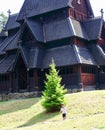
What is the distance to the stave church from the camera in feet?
115

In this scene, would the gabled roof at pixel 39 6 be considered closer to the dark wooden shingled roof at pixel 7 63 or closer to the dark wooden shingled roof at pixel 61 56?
the dark wooden shingled roof at pixel 7 63

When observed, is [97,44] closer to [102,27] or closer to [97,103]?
[102,27]

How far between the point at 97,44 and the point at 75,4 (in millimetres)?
6154

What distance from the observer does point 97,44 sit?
38406mm

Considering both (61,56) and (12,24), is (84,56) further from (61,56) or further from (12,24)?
(12,24)

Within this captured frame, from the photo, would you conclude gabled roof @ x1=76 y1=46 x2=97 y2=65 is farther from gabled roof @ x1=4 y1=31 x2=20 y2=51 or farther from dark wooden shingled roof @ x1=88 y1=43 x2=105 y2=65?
gabled roof @ x1=4 y1=31 x2=20 y2=51

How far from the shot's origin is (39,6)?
41781 mm

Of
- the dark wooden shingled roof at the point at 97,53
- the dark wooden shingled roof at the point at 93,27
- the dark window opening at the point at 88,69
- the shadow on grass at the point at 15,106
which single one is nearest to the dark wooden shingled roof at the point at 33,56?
the dark window opening at the point at 88,69

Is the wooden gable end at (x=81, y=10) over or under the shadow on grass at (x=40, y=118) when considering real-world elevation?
over

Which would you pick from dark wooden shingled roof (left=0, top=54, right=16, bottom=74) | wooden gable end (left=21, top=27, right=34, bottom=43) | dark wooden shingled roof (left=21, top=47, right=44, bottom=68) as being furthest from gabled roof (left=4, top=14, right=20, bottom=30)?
dark wooden shingled roof (left=21, top=47, right=44, bottom=68)

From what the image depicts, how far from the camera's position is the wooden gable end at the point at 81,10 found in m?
39.8

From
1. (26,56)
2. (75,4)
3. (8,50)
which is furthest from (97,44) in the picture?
(8,50)

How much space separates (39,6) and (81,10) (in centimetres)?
557

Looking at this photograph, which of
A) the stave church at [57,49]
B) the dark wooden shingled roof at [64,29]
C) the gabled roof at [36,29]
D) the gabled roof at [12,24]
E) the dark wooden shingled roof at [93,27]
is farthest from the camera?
the gabled roof at [12,24]
